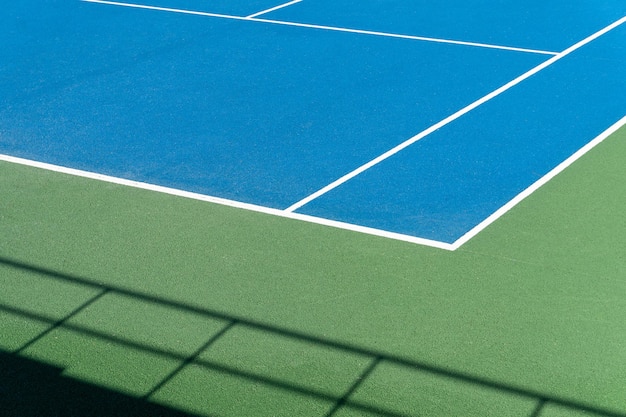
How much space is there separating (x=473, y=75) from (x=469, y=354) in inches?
310

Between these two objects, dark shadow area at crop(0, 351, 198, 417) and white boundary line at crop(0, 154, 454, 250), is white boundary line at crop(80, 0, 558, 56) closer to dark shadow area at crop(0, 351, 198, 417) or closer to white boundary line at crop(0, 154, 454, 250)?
white boundary line at crop(0, 154, 454, 250)

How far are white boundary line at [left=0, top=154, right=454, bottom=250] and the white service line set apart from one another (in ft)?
0.97

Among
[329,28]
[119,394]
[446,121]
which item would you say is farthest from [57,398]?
[329,28]

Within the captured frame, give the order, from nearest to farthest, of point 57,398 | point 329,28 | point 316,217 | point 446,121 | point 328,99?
1. point 57,398
2. point 316,217
3. point 446,121
4. point 328,99
5. point 329,28

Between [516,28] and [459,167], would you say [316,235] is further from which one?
[516,28]

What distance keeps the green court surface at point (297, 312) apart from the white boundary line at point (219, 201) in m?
0.15

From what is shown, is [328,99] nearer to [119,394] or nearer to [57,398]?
[119,394]

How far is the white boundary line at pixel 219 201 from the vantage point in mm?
11297

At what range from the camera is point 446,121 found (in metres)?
14.5

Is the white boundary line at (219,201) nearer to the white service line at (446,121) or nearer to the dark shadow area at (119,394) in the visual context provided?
the white service line at (446,121)

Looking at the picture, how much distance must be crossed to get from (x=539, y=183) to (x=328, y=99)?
3.87 meters

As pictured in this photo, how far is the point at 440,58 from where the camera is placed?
56.0 feet

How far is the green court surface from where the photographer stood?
28.3 feet

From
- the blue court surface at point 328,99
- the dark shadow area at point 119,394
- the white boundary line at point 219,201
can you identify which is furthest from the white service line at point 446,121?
the dark shadow area at point 119,394
